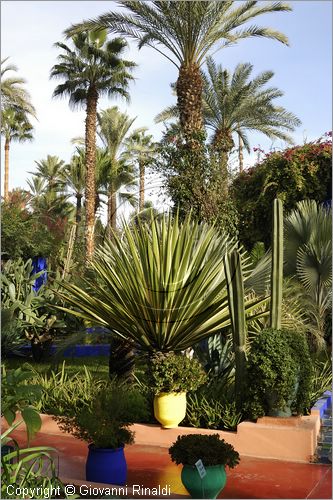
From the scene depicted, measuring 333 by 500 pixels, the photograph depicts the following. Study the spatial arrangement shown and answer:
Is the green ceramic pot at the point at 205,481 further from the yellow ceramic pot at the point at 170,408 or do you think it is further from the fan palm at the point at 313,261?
the fan palm at the point at 313,261

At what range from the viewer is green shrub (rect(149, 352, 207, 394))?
271 inches

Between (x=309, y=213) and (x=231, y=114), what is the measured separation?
5280 millimetres

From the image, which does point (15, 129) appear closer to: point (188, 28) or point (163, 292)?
point (188, 28)

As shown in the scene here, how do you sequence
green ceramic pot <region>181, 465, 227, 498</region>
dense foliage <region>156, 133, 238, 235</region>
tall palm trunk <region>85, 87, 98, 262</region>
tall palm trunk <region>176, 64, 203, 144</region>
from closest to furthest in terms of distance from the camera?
green ceramic pot <region>181, 465, 227, 498</region> < dense foliage <region>156, 133, 238, 235</region> < tall palm trunk <region>176, 64, 203, 144</region> < tall palm trunk <region>85, 87, 98, 262</region>

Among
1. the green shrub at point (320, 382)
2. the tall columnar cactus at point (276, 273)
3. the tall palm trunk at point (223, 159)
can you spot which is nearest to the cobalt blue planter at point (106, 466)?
the tall columnar cactus at point (276, 273)

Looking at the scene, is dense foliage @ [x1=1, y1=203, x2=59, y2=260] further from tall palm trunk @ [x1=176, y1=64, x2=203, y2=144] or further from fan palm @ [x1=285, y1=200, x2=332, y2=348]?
fan palm @ [x1=285, y1=200, x2=332, y2=348]

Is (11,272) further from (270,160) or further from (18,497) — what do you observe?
(18,497)

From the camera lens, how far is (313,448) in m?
6.40

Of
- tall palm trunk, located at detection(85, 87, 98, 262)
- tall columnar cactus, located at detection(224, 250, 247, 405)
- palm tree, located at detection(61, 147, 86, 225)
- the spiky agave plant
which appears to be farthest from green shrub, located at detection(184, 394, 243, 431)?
palm tree, located at detection(61, 147, 86, 225)

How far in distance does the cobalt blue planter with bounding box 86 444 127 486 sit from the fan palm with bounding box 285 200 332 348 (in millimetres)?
5666

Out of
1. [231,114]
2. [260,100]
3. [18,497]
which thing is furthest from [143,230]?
[260,100]

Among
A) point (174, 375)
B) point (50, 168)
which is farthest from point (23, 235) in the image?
point (50, 168)

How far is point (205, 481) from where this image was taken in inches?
194

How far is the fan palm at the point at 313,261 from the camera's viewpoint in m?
A: 11.0
